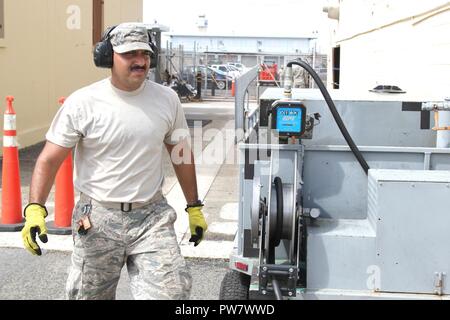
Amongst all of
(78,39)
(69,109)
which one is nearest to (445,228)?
(69,109)

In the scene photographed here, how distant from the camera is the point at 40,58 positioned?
39.5 ft

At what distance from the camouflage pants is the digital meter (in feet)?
2.68

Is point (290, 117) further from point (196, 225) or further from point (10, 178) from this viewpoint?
point (10, 178)

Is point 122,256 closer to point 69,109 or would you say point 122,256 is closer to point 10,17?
point 69,109

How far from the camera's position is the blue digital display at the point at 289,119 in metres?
3.36

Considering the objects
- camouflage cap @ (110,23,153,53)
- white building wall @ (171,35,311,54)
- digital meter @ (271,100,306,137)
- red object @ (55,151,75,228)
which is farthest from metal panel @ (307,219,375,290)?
white building wall @ (171,35,311,54)

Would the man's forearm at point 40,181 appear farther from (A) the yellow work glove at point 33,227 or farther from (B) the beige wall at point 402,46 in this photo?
(B) the beige wall at point 402,46

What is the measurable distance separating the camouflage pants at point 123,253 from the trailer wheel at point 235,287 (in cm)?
76

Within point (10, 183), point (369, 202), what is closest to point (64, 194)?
point (10, 183)

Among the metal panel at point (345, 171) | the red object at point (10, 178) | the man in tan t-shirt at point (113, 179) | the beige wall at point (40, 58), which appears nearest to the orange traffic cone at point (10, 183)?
the red object at point (10, 178)

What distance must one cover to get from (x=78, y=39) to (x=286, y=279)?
1228 cm

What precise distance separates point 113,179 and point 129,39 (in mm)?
739

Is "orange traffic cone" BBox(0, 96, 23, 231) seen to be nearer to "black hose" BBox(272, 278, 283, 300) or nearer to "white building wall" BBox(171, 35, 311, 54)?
"black hose" BBox(272, 278, 283, 300)
